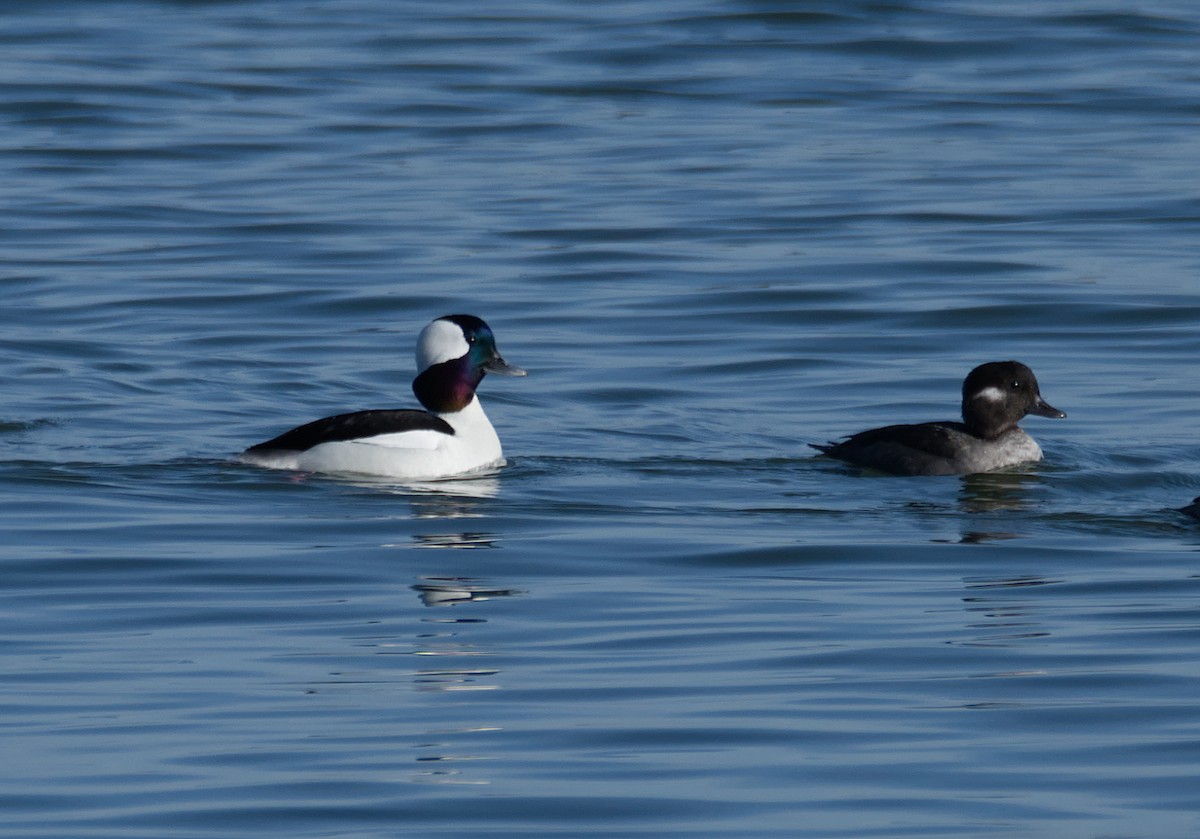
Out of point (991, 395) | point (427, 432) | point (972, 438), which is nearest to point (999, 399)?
point (991, 395)

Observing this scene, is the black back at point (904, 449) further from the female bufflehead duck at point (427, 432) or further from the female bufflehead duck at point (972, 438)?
the female bufflehead duck at point (427, 432)

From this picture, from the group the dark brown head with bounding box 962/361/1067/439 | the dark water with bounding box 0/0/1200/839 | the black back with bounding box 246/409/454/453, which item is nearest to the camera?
the dark water with bounding box 0/0/1200/839

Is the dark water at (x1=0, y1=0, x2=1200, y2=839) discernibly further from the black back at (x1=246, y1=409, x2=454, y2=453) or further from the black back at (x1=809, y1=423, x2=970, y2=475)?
the black back at (x1=246, y1=409, x2=454, y2=453)

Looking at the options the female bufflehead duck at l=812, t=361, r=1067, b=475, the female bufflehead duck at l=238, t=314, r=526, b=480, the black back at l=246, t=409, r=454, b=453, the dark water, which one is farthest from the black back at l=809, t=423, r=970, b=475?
the black back at l=246, t=409, r=454, b=453

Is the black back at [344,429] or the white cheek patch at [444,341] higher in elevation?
the white cheek patch at [444,341]

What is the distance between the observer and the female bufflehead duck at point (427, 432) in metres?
12.5

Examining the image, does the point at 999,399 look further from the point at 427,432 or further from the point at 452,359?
the point at 427,432

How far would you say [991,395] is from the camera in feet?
43.3

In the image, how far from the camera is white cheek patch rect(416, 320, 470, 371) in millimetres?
13398

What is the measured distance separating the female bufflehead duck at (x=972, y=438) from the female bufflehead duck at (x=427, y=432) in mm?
1865

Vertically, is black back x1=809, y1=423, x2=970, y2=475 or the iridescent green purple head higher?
the iridescent green purple head

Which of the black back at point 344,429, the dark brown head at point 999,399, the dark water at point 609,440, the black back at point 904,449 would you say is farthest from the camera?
the dark brown head at point 999,399

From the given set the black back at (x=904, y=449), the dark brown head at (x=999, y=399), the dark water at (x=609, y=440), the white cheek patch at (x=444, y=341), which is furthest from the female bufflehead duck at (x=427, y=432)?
the dark brown head at (x=999, y=399)

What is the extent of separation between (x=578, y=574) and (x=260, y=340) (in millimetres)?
7009
